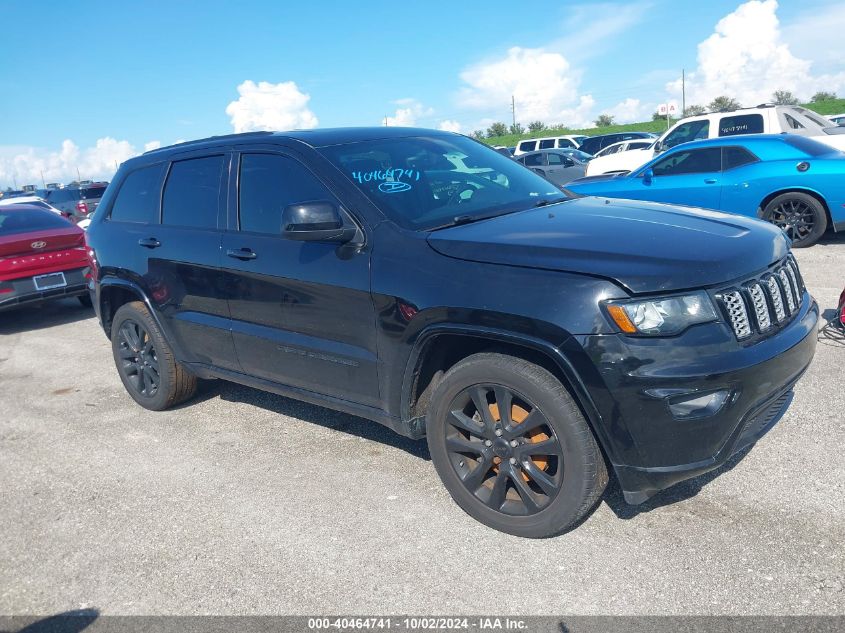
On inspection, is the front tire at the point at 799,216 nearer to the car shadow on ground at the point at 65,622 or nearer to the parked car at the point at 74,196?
the car shadow on ground at the point at 65,622

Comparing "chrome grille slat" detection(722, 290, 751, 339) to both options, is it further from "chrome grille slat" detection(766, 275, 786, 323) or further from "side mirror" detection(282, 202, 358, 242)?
"side mirror" detection(282, 202, 358, 242)

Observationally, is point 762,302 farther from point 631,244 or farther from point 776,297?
point 631,244

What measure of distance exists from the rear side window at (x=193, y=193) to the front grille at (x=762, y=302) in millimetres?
2952

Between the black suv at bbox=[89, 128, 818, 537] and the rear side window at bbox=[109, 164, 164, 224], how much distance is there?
201 mm

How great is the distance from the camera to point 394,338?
11.0ft

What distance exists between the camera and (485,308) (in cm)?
294

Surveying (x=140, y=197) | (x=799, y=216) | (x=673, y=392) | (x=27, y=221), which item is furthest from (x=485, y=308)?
(x=27, y=221)

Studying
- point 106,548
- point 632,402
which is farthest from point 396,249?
point 106,548

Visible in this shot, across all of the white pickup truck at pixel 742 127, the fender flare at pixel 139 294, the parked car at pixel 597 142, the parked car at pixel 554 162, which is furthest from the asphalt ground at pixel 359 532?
the parked car at pixel 597 142

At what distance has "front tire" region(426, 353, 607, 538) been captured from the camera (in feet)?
9.47

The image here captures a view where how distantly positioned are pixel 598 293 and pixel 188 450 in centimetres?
297

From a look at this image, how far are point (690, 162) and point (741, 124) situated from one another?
3431 millimetres

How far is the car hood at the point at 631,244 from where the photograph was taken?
8.97ft

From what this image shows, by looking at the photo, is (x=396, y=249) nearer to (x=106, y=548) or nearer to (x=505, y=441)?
(x=505, y=441)
